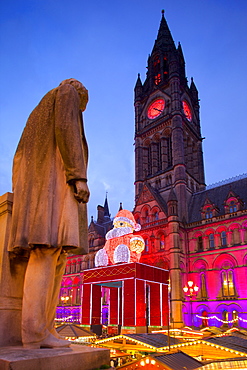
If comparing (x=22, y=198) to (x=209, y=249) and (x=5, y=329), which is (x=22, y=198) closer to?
(x=5, y=329)

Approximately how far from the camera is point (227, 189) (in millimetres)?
40531

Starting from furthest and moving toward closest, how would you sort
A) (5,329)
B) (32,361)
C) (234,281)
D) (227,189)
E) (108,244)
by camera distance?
(227,189), (234,281), (108,244), (5,329), (32,361)

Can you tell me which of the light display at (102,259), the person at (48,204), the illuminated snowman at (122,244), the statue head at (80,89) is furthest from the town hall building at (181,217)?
the person at (48,204)

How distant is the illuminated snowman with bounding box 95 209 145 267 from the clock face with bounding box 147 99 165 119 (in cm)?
2789

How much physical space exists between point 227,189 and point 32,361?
4088 centimetres

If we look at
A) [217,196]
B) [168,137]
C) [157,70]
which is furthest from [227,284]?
[157,70]

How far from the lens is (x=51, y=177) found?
317cm

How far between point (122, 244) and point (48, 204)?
2286cm

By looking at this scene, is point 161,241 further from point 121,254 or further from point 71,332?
point 71,332

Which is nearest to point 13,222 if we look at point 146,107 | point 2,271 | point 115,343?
point 2,271

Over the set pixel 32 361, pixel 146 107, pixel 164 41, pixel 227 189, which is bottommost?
pixel 32 361

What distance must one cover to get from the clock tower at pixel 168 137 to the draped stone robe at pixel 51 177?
3733cm

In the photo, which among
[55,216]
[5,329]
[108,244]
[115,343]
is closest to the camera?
[5,329]

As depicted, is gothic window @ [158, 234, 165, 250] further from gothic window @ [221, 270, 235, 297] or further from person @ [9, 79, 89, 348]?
person @ [9, 79, 89, 348]
